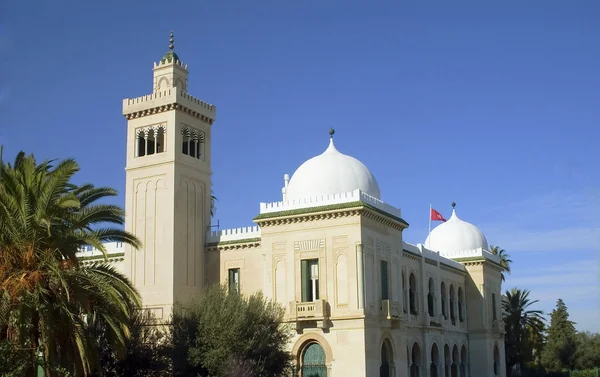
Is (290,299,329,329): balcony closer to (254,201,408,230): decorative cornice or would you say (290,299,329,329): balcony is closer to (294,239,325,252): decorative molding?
(294,239,325,252): decorative molding

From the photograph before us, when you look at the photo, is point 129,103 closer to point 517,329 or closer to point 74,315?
point 74,315

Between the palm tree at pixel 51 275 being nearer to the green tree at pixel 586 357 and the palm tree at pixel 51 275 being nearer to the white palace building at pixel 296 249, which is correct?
the white palace building at pixel 296 249

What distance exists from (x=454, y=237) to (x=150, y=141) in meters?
18.7

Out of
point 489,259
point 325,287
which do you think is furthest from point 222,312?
point 489,259

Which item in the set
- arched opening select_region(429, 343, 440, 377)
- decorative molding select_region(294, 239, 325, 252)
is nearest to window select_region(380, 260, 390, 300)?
decorative molding select_region(294, 239, 325, 252)

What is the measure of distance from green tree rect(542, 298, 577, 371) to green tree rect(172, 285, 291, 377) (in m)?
37.0

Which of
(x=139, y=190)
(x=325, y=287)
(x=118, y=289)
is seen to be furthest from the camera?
(x=139, y=190)

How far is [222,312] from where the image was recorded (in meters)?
26.7

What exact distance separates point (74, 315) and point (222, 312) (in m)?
7.99

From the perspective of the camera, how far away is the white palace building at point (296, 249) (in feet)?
99.6

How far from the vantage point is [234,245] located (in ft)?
110

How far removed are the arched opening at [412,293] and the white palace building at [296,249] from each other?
0.05 m

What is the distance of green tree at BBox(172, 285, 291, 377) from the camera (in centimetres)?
2617

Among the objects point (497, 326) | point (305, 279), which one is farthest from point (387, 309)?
point (497, 326)
